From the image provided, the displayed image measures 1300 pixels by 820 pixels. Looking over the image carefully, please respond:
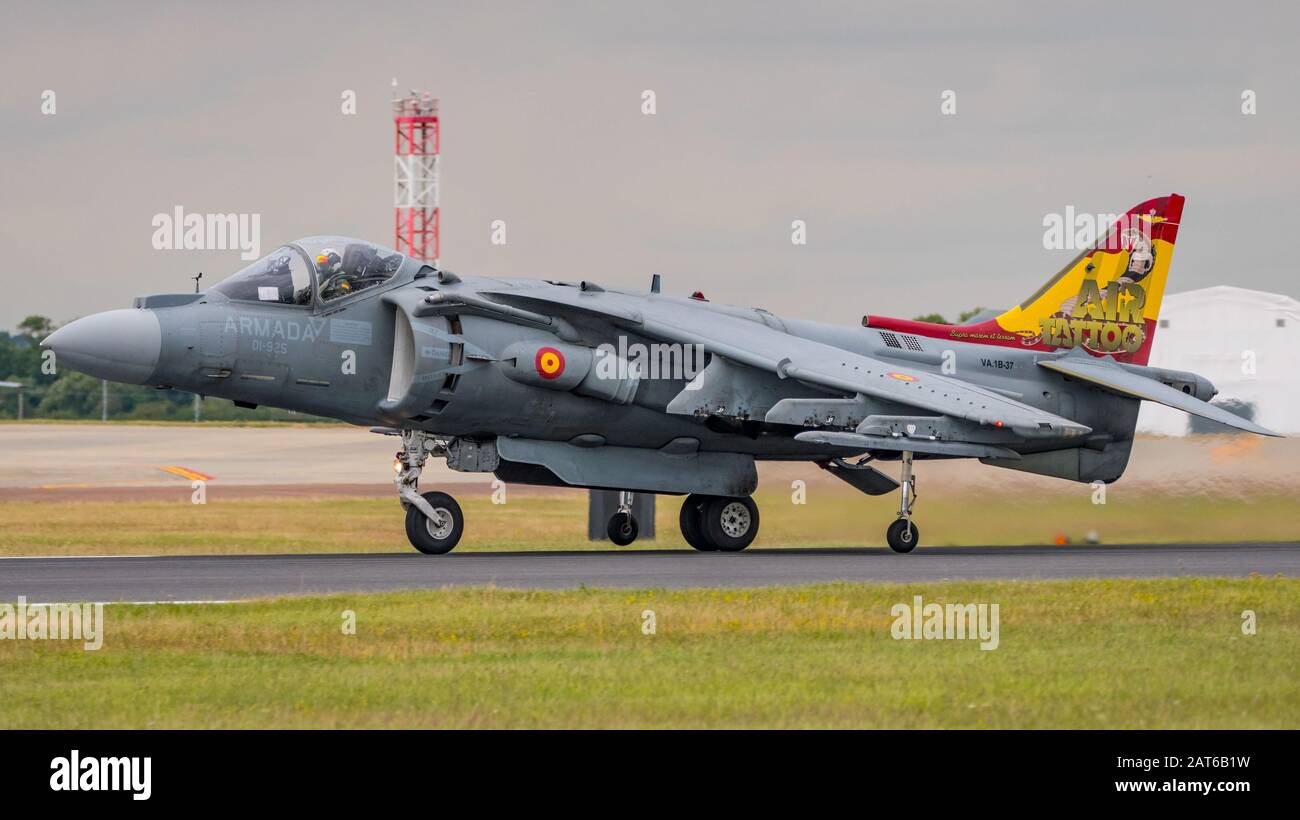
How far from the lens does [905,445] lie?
66.1ft

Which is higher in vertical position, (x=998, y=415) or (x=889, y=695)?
(x=998, y=415)

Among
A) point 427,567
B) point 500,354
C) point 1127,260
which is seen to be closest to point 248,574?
point 427,567

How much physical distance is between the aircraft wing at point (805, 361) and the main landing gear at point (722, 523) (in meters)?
2.21

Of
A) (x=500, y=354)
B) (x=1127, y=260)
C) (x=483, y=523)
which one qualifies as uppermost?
(x=1127, y=260)

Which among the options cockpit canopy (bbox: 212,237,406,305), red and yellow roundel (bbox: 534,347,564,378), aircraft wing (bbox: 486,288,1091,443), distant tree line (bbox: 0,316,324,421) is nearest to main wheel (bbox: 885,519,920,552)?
aircraft wing (bbox: 486,288,1091,443)

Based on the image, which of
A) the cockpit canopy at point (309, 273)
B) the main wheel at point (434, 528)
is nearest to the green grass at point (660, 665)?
the main wheel at point (434, 528)

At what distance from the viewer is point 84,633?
1162 cm

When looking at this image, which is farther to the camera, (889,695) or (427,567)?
(427,567)

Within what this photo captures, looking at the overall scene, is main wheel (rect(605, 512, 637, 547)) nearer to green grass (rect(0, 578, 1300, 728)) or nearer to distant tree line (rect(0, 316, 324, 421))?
green grass (rect(0, 578, 1300, 728))

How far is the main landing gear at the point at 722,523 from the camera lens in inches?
858

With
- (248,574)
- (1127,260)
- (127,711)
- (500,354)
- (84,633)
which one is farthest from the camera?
(1127,260)

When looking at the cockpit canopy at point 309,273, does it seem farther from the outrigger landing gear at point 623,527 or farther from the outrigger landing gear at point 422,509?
the outrigger landing gear at point 623,527
